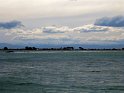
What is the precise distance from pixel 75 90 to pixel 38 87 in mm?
5322

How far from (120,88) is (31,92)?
1089cm

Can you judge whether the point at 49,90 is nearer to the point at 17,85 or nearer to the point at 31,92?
the point at 31,92

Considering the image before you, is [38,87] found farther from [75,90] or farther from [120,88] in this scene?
[120,88]

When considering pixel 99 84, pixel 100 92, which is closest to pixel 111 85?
pixel 99 84

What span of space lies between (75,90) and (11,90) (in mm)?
7542

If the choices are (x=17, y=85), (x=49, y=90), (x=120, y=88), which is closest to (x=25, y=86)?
(x=17, y=85)

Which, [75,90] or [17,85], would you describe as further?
[17,85]

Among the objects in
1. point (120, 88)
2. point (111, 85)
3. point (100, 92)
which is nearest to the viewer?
point (100, 92)

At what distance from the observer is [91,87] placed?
4600cm

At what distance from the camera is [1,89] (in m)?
44.8

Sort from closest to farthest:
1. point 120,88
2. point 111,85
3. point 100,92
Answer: point 100,92, point 120,88, point 111,85

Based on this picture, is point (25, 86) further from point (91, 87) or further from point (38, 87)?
point (91, 87)

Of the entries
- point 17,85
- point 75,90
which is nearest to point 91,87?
point 75,90

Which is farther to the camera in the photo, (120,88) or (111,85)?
(111,85)
